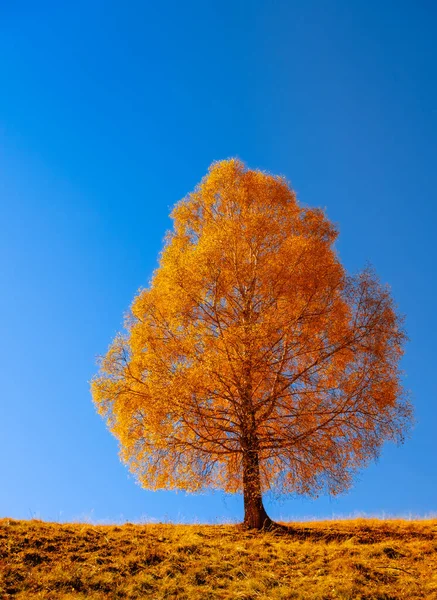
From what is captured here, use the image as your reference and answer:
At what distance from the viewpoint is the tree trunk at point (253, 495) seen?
16.8 metres

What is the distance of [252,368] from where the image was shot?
55.2ft

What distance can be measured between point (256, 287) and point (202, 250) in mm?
2168

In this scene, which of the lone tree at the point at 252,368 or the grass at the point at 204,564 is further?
the lone tree at the point at 252,368

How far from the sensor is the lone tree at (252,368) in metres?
16.5

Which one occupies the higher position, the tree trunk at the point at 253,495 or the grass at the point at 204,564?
the tree trunk at the point at 253,495

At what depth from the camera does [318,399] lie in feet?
56.2

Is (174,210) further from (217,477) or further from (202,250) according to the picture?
(217,477)

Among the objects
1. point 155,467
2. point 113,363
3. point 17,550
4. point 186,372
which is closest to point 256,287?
point 186,372

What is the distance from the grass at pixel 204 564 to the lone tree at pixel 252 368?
77.0 inches

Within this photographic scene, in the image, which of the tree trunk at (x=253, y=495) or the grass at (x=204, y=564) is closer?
the grass at (x=204, y=564)

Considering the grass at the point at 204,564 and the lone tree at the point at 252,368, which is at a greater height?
the lone tree at the point at 252,368

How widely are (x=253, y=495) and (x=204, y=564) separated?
175 inches

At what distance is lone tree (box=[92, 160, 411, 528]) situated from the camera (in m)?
16.5

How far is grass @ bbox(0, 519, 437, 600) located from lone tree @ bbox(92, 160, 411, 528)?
1.96 meters
